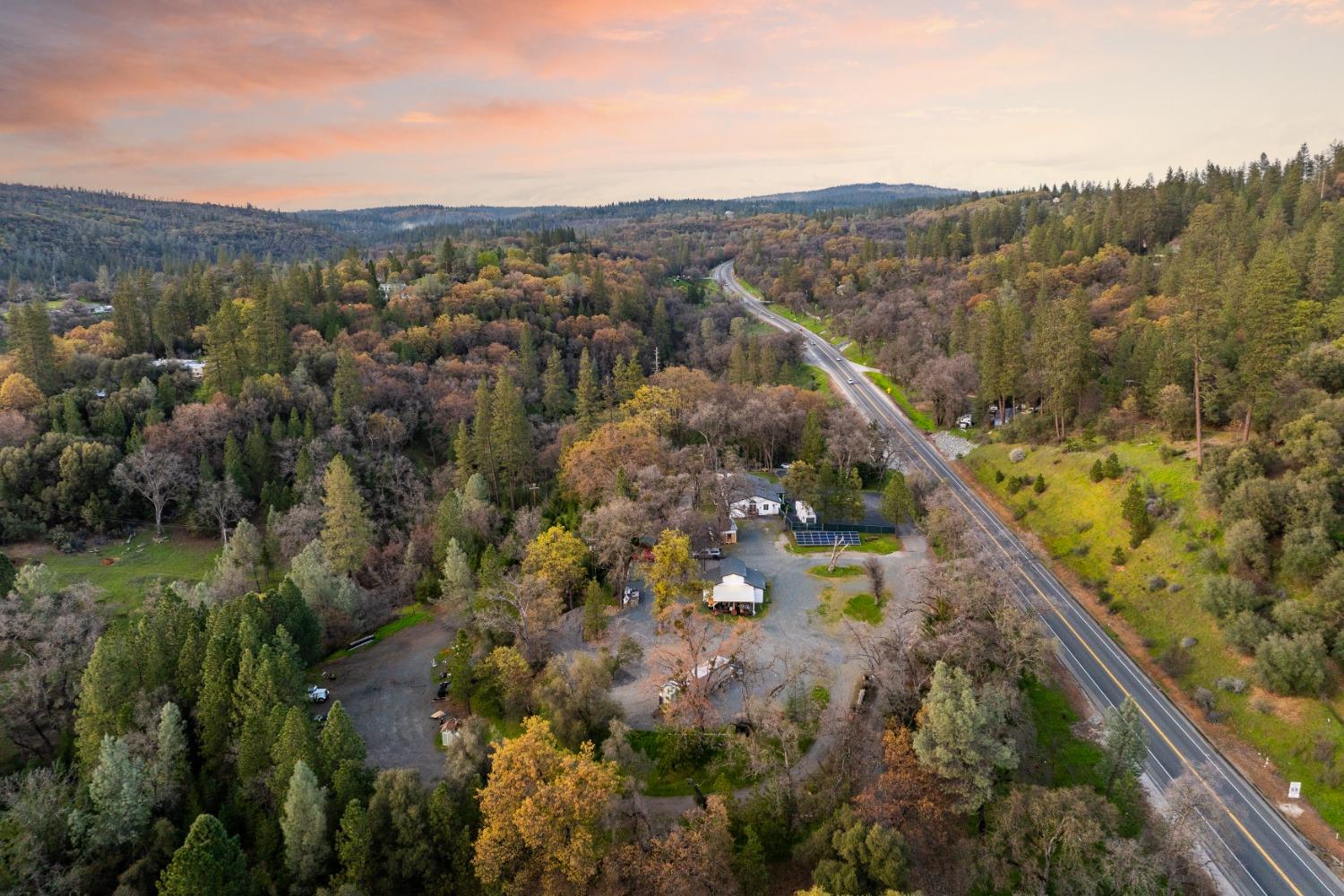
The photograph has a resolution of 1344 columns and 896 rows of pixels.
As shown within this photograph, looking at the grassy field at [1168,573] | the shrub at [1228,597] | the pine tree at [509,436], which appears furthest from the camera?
the pine tree at [509,436]

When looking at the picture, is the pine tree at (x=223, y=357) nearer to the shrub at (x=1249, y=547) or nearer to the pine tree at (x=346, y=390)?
the pine tree at (x=346, y=390)

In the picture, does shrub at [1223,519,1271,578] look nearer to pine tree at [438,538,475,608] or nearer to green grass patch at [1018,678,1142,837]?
green grass patch at [1018,678,1142,837]

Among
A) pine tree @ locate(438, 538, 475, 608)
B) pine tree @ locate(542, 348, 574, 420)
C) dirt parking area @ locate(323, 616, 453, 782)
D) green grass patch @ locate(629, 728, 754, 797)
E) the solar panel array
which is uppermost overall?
pine tree @ locate(542, 348, 574, 420)

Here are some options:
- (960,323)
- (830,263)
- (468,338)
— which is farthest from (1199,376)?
(830,263)

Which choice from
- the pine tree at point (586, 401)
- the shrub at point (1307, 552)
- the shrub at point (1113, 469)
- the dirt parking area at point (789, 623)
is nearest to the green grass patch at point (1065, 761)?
the dirt parking area at point (789, 623)

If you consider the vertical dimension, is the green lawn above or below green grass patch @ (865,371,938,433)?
below

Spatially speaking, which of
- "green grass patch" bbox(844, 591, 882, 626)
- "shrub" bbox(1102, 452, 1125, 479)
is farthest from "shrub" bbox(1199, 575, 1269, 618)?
"green grass patch" bbox(844, 591, 882, 626)
